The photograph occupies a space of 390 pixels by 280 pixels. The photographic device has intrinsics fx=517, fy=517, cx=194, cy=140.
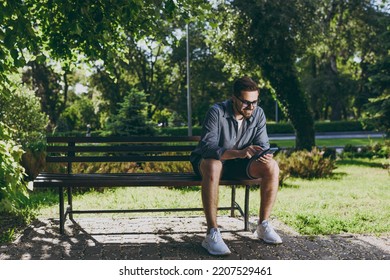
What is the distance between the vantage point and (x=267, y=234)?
4.75 metres

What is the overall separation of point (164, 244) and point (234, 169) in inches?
37.2

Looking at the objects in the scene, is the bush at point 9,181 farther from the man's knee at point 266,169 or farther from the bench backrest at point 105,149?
the man's knee at point 266,169

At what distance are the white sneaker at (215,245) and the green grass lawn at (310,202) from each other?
124cm

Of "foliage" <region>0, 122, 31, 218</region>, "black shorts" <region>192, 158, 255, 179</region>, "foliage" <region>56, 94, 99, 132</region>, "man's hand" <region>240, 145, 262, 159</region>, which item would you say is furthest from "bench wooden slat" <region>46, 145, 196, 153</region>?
"foliage" <region>56, 94, 99, 132</region>

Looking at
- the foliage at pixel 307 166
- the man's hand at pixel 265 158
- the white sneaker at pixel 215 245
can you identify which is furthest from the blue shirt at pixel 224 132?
the foliage at pixel 307 166

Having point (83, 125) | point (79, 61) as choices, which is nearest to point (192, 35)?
point (83, 125)

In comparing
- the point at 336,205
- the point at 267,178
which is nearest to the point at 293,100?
the point at 336,205

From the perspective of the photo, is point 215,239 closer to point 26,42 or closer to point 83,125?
point 26,42

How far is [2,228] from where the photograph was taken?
5.54 m

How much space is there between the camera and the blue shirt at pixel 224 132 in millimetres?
4441

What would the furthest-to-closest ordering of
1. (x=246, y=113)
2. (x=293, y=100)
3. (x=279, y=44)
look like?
(x=293, y=100), (x=279, y=44), (x=246, y=113)

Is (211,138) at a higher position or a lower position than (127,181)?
higher

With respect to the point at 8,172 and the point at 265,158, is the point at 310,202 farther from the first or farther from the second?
the point at 8,172

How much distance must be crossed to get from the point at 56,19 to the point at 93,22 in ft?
4.74
